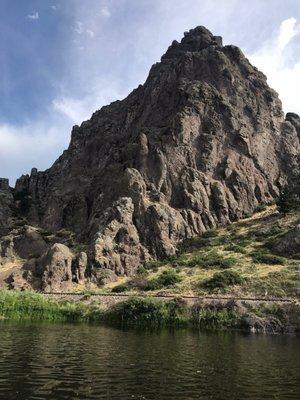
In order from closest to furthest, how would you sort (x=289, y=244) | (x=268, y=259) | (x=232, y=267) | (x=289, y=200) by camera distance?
1. (x=232, y=267)
2. (x=268, y=259)
3. (x=289, y=244)
4. (x=289, y=200)

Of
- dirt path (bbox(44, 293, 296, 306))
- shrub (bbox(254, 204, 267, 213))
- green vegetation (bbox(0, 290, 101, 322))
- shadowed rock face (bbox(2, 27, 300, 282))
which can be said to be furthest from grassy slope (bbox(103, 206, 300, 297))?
green vegetation (bbox(0, 290, 101, 322))

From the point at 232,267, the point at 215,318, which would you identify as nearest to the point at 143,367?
the point at 215,318

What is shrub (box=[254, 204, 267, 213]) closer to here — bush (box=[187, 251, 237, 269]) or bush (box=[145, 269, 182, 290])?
bush (box=[187, 251, 237, 269])

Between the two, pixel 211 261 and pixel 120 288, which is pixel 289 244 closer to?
pixel 211 261

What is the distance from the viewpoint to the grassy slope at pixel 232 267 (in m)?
81.8

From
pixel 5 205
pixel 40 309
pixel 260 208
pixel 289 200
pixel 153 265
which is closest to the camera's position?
pixel 40 309

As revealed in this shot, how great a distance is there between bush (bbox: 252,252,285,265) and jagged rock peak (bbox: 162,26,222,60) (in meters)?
91.6

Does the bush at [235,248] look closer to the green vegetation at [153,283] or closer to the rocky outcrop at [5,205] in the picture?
the green vegetation at [153,283]

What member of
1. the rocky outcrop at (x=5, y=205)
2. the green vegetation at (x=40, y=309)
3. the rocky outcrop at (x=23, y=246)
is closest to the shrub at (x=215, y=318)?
the green vegetation at (x=40, y=309)

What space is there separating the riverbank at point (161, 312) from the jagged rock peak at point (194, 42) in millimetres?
112402

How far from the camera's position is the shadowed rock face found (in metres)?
109

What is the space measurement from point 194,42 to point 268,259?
99.5 metres

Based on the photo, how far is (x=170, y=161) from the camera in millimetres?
124812

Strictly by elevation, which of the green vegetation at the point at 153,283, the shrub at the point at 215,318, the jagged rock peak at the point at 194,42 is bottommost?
the shrub at the point at 215,318
